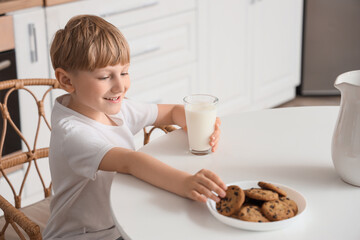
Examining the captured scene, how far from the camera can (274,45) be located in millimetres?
3432

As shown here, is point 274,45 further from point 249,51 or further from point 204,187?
point 204,187

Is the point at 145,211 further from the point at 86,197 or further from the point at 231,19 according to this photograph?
the point at 231,19

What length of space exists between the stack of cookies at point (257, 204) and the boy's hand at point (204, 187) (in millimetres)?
18

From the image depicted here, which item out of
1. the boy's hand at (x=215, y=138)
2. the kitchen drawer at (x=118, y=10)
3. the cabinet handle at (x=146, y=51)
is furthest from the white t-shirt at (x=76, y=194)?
the cabinet handle at (x=146, y=51)

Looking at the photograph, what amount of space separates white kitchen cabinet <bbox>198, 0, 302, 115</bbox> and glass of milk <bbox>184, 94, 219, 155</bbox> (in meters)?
1.59

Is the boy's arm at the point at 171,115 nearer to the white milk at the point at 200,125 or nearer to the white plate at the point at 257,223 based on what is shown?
the white milk at the point at 200,125

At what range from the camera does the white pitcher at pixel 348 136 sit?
1.11 m

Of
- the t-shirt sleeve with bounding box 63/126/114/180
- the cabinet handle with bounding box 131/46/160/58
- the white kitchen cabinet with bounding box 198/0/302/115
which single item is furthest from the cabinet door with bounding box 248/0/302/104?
the t-shirt sleeve with bounding box 63/126/114/180

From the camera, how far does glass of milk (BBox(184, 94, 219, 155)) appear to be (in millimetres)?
1325

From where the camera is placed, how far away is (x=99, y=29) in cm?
134

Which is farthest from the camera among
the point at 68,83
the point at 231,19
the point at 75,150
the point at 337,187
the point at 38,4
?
the point at 231,19

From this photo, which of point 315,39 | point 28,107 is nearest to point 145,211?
point 28,107

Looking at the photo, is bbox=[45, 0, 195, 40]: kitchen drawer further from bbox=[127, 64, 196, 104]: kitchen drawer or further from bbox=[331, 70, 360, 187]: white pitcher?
bbox=[331, 70, 360, 187]: white pitcher

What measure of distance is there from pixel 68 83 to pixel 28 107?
90 cm
